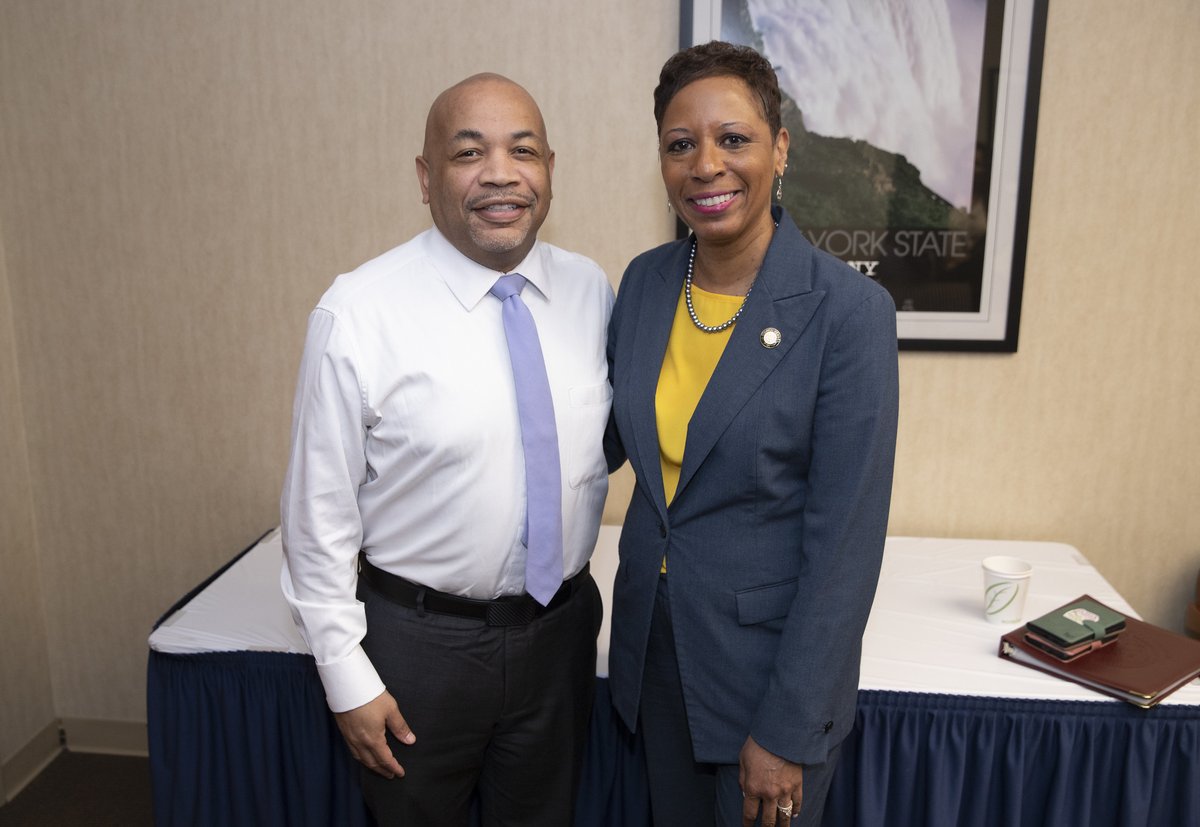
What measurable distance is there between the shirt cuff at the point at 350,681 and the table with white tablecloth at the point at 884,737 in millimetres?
455

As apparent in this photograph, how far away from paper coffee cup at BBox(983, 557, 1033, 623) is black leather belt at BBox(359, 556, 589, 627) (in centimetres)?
104

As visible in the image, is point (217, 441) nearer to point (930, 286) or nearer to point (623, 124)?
point (623, 124)

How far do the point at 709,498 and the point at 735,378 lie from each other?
181mm

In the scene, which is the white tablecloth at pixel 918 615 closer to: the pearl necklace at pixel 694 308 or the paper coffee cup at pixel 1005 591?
the paper coffee cup at pixel 1005 591

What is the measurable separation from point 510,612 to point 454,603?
9 centimetres

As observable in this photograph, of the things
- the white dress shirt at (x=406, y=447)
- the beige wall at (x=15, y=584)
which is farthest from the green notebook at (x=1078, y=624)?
the beige wall at (x=15, y=584)

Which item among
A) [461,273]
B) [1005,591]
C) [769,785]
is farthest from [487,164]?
[1005,591]

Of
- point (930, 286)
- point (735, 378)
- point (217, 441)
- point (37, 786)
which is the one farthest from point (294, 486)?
point (37, 786)

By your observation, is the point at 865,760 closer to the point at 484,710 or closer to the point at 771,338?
the point at 484,710

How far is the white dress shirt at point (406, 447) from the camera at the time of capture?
1.36 metres

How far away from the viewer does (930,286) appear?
230 centimetres

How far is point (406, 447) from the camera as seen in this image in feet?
4.54

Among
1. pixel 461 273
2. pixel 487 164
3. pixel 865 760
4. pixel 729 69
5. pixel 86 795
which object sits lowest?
pixel 86 795

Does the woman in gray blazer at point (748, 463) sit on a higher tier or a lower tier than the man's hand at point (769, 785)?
higher
